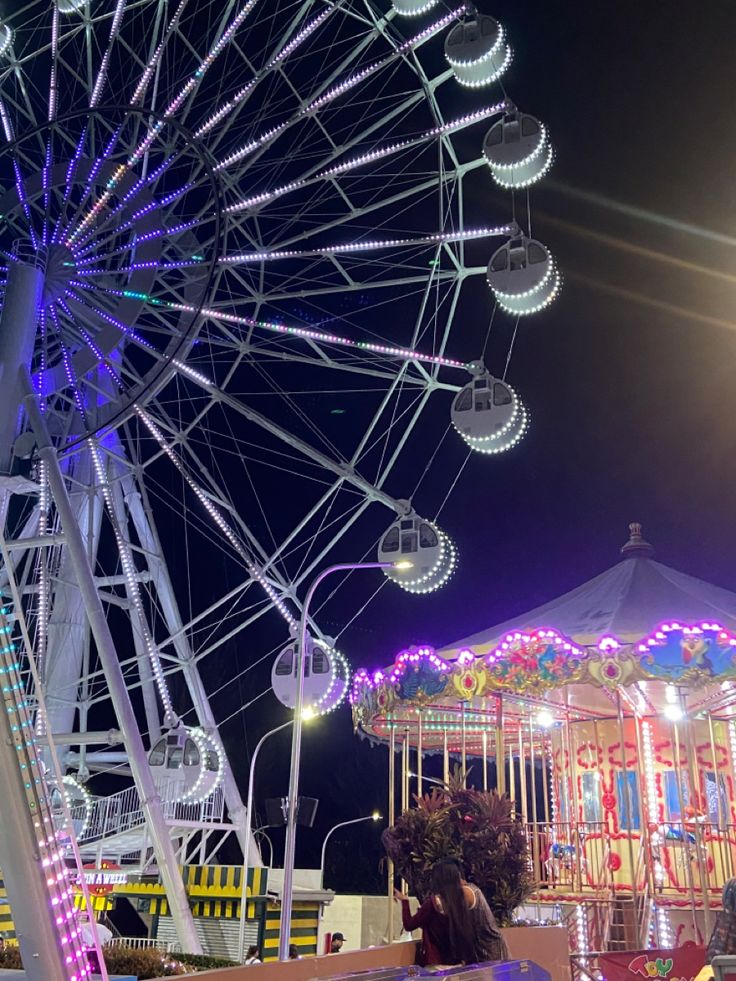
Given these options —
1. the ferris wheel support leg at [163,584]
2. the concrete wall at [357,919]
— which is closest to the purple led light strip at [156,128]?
the ferris wheel support leg at [163,584]

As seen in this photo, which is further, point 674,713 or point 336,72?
point 336,72

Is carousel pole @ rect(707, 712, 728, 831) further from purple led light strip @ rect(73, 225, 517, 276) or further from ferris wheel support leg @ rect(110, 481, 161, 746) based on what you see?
ferris wheel support leg @ rect(110, 481, 161, 746)

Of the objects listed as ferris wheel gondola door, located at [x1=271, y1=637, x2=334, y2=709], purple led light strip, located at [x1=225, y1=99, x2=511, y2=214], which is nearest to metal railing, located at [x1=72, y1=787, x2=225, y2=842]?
ferris wheel gondola door, located at [x1=271, y1=637, x2=334, y2=709]

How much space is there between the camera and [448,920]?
6348mm

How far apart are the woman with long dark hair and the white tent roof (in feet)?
22.5

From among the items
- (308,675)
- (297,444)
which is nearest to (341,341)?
(297,444)

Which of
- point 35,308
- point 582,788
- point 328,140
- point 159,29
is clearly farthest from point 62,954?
point 159,29

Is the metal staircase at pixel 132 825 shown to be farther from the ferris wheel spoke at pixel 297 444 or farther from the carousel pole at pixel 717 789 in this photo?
the carousel pole at pixel 717 789

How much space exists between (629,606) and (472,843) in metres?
6.69

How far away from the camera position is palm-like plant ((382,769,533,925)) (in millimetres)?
8234

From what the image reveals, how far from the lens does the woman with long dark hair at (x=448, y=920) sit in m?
6.23

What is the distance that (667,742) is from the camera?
15.5 metres

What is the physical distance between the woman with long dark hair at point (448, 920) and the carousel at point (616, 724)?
5538mm

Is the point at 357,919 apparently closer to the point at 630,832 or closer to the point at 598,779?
the point at 598,779
